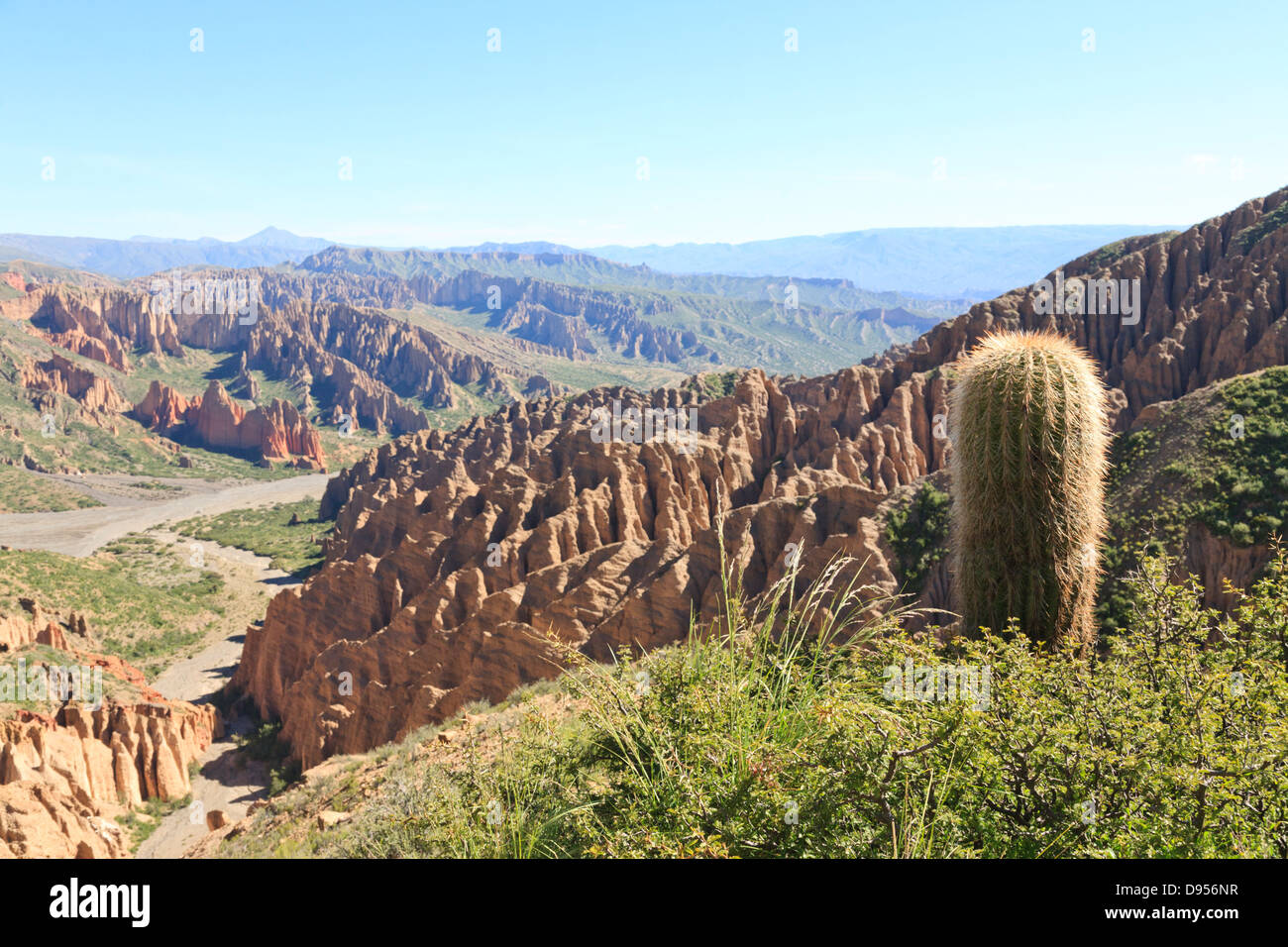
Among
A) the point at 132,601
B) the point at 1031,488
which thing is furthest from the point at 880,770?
the point at 132,601

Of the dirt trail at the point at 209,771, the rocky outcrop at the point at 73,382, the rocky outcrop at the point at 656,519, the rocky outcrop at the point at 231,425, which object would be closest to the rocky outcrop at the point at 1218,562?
the rocky outcrop at the point at 656,519

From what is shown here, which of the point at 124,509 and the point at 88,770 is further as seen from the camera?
the point at 124,509

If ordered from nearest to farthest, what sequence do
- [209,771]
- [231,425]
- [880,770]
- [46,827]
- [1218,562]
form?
[880,770], [46,827], [1218,562], [209,771], [231,425]

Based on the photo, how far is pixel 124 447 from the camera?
15962 cm

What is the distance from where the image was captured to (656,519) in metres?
47.2

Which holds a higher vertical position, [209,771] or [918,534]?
[918,534]

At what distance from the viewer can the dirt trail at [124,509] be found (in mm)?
106250

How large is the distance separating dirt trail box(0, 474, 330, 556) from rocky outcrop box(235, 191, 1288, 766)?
210 feet

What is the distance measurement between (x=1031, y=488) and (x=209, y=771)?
4650 cm

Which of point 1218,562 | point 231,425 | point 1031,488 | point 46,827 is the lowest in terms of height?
point 46,827

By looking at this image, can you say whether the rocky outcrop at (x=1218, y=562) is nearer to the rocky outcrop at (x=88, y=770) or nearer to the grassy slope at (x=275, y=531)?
the rocky outcrop at (x=88, y=770)

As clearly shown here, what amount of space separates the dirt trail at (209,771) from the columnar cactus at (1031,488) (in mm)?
29068

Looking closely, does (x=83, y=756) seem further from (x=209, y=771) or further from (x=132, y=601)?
(x=132, y=601)
